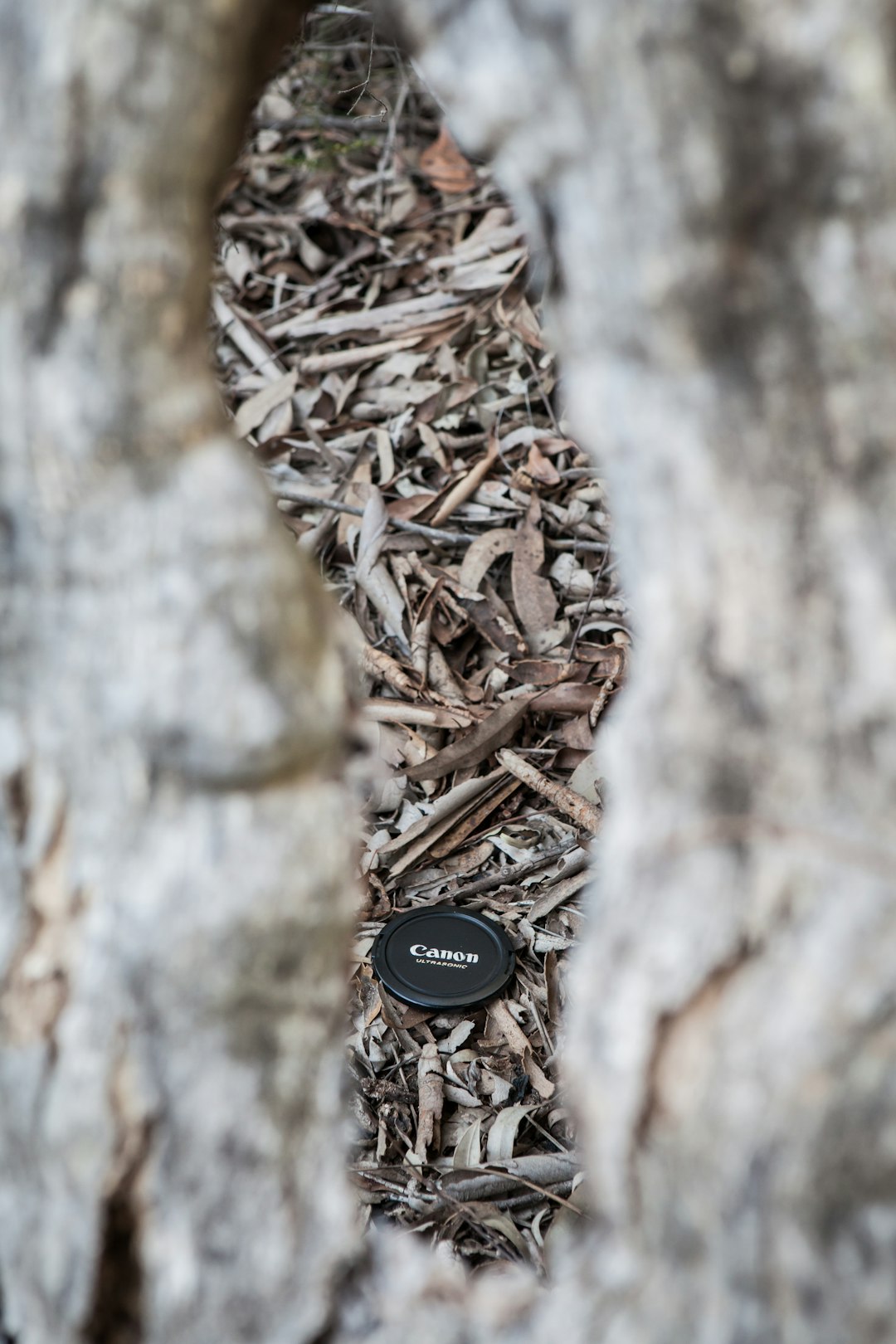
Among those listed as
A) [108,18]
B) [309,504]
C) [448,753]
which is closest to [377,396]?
[309,504]

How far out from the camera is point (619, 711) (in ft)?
2.63

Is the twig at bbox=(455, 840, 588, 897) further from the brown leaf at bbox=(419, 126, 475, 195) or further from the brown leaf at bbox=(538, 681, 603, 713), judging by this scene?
the brown leaf at bbox=(419, 126, 475, 195)

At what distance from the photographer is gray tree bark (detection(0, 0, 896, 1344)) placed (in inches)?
27.2

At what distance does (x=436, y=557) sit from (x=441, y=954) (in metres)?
0.97

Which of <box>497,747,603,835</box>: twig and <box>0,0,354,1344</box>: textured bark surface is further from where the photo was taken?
<box>497,747,603,835</box>: twig

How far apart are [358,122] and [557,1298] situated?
3466 millimetres

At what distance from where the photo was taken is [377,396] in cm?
298

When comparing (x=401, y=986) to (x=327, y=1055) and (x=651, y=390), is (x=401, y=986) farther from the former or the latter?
(x=651, y=390)

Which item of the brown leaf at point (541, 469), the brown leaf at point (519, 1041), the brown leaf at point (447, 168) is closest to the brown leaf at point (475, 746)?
the brown leaf at point (519, 1041)

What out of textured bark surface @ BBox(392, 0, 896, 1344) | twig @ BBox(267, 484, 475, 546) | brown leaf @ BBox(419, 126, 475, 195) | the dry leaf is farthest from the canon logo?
brown leaf @ BBox(419, 126, 475, 195)

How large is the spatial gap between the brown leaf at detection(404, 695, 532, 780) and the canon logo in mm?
364

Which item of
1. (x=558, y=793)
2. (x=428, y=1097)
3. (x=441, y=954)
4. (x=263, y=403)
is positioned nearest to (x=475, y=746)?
(x=558, y=793)

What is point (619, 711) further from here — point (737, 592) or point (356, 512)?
point (356, 512)

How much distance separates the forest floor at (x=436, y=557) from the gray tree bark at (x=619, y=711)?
92cm
